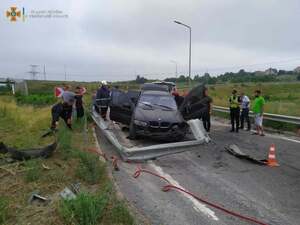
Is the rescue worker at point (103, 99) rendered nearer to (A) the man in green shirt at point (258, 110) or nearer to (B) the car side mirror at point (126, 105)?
(B) the car side mirror at point (126, 105)

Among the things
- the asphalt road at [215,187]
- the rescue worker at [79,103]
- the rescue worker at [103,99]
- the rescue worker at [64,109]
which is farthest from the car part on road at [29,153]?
the rescue worker at [103,99]

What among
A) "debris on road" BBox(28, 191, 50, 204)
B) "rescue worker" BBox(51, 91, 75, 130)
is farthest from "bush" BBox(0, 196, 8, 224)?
"rescue worker" BBox(51, 91, 75, 130)

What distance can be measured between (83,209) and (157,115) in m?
6.58

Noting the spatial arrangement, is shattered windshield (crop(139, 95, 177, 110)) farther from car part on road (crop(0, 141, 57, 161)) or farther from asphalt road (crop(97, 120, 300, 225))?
car part on road (crop(0, 141, 57, 161))

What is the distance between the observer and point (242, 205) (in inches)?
199

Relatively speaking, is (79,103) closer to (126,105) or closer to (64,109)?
(64,109)

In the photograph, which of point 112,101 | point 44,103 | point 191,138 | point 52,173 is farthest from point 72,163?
point 44,103

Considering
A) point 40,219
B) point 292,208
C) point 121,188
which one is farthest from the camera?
point 121,188

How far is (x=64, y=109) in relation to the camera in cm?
1157

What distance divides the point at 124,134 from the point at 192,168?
15.6 feet

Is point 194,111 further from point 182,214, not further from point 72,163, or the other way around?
point 182,214

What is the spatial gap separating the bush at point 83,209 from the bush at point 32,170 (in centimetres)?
162

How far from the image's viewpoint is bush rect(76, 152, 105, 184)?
561cm

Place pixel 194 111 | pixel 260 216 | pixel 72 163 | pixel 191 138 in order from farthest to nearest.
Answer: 1. pixel 194 111
2. pixel 191 138
3. pixel 72 163
4. pixel 260 216
